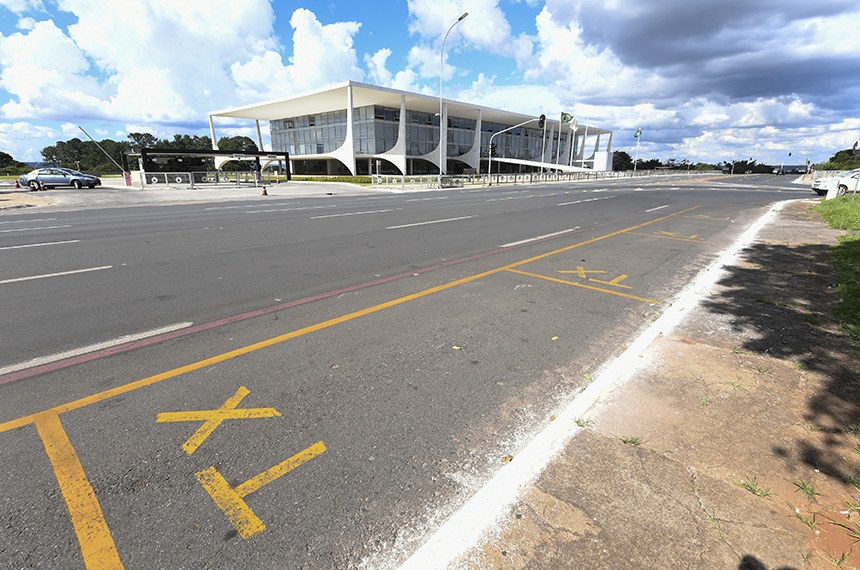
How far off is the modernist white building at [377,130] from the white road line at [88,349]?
168 feet

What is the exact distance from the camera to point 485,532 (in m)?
2.14

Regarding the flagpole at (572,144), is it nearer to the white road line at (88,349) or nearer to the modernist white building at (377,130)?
the modernist white building at (377,130)

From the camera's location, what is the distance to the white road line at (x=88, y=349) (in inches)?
148

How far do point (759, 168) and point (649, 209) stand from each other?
517ft

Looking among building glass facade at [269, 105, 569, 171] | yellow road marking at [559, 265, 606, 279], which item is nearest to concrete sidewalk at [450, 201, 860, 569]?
yellow road marking at [559, 265, 606, 279]

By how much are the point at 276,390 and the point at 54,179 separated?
136ft

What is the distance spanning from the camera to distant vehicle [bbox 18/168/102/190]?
32.0 meters

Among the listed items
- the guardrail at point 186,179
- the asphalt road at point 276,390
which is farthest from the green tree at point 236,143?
the asphalt road at point 276,390

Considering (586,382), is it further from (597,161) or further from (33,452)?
(597,161)

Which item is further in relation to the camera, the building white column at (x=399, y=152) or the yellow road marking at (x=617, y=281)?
the building white column at (x=399, y=152)

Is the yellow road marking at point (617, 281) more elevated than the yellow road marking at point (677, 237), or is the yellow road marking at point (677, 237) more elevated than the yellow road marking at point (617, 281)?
the yellow road marking at point (677, 237)

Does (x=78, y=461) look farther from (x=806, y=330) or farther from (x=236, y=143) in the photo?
(x=236, y=143)

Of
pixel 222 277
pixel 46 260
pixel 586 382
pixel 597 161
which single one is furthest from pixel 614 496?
pixel 597 161

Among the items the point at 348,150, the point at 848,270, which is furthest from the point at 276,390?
the point at 348,150
